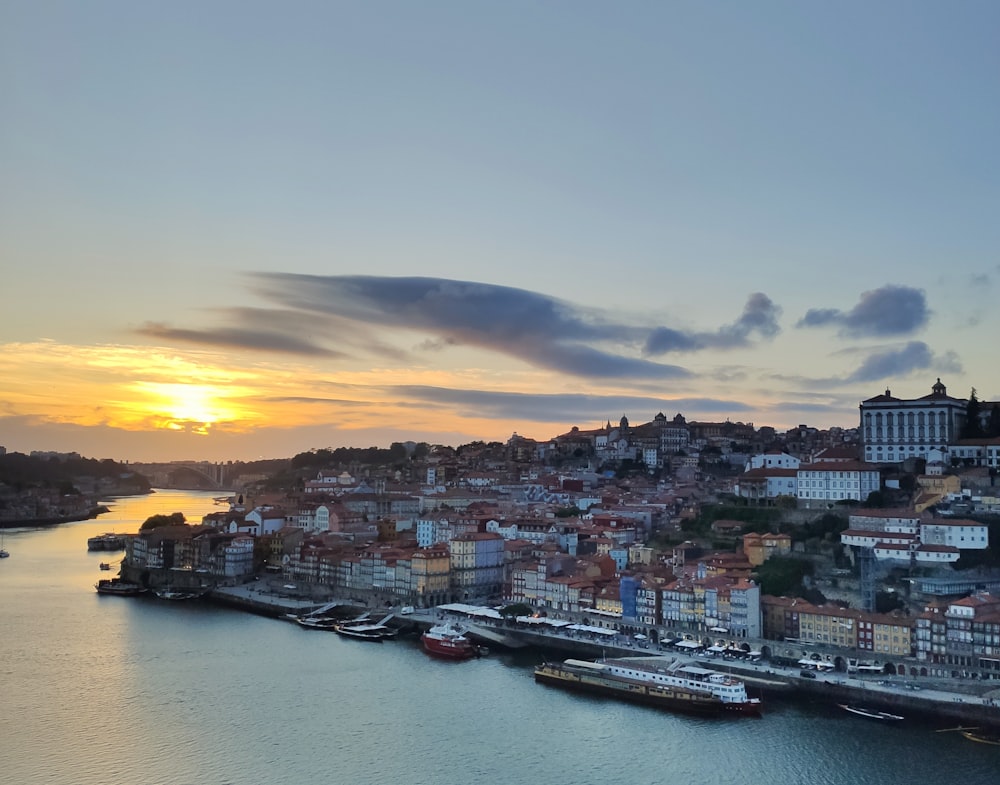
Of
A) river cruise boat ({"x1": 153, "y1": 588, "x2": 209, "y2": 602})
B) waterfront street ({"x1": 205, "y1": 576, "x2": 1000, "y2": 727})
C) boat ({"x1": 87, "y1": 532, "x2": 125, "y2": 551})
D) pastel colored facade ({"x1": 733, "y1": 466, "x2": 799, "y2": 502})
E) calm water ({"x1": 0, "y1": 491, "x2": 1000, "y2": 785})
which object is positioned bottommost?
calm water ({"x1": 0, "y1": 491, "x2": 1000, "y2": 785})

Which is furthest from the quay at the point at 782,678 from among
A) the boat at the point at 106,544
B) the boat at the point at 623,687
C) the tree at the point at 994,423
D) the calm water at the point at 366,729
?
the boat at the point at 106,544

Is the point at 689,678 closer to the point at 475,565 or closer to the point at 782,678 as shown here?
the point at 782,678

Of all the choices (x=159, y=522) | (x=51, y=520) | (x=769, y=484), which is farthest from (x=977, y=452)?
(x=51, y=520)

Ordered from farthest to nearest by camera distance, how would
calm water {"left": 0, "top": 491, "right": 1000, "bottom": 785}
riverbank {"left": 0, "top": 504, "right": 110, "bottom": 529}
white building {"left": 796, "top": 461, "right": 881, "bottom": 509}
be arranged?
riverbank {"left": 0, "top": 504, "right": 110, "bottom": 529} < white building {"left": 796, "top": 461, "right": 881, "bottom": 509} < calm water {"left": 0, "top": 491, "right": 1000, "bottom": 785}

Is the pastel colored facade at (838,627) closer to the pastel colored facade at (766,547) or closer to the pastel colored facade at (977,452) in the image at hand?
the pastel colored facade at (766,547)

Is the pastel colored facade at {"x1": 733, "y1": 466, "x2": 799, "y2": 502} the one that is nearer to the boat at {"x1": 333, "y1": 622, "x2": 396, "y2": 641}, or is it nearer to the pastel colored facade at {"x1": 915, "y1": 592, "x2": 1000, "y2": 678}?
the pastel colored facade at {"x1": 915, "y1": 592, "x2": 1000, "y2": 678}

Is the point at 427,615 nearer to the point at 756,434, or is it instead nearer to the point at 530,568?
the point at 530,568

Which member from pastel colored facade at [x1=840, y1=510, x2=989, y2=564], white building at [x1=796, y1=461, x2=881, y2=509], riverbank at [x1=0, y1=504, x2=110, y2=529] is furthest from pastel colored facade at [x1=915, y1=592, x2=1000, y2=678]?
riverbank at [x1=0, y1=504, x2=110, y2=529]

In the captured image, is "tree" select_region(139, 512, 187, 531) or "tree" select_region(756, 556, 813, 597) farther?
"tree" select_region(139, 512, 187, 531)
